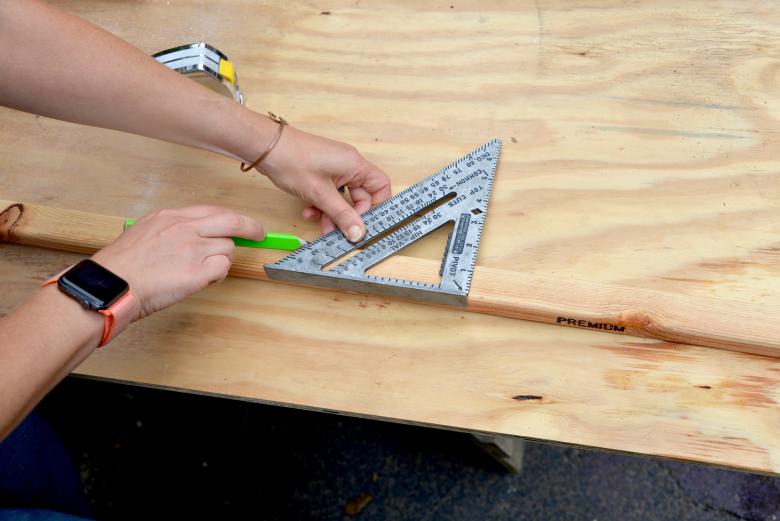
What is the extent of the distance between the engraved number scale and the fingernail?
0.01 meters

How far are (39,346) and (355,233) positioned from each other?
61 cm

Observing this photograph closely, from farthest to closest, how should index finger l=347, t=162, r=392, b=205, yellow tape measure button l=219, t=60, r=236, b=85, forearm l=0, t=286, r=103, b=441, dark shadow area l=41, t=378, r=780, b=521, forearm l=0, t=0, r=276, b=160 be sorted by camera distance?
dark shadow area l=41, t=378, r=780, b=521, yellow tape measure button l=219, t=60, r=236, b=85, index finger l=347, t=162, r=392, b=205, forearm l=0, t=0, r=276, b=160, forearm l=0, t=286, r=103, b=441

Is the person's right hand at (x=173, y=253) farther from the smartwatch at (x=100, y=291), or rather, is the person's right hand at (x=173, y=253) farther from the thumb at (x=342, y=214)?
the thumb at (x=342, y=214)

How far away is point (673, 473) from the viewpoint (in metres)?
→ 2.15

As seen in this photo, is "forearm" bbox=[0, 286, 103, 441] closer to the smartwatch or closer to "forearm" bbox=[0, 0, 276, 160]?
the smartwatch

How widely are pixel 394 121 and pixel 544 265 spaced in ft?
1.63

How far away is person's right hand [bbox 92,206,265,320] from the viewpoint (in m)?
1.23

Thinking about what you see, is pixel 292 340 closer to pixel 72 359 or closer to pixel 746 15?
pixel 72 359

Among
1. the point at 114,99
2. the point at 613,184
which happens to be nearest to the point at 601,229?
the point at 613,184

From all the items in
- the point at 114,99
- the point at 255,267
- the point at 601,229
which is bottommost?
the point at 255,267

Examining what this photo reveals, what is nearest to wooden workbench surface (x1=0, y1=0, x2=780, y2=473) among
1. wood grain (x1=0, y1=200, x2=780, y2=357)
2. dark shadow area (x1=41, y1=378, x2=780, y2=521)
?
wood grain (x1=0, y1=200, x2=780, y2=357)

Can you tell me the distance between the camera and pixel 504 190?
148 centimetres

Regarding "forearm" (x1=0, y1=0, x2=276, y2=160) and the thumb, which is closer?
"forearm" (x1=0, y1=0, x2=276, y2=160)

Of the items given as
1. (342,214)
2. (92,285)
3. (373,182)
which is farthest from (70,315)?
(373,182)
